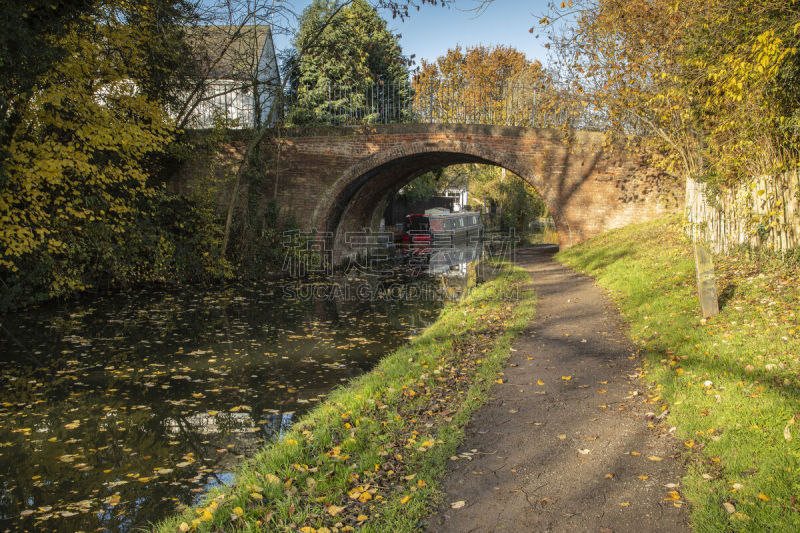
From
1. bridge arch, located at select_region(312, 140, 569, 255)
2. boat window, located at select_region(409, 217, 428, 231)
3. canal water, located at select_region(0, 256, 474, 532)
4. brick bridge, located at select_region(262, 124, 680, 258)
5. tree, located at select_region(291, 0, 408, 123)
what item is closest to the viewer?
canal water, located at select_region(0, 256, 474, 532)

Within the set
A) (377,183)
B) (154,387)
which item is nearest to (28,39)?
(154,387)

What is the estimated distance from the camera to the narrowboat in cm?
2920

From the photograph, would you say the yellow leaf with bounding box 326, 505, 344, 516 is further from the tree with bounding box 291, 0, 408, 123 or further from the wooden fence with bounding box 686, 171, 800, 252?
the tree with bounding box 291, 0, 408, 123

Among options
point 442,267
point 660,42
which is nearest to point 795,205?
point 660,42

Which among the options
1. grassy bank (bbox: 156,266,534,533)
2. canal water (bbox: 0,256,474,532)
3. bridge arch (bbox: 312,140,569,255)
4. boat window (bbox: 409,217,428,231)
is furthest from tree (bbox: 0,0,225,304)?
boat window (bbox: 409,217,428,231)

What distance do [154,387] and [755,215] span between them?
9145mm

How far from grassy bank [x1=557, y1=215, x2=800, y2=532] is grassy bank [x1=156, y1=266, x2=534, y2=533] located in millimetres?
1757

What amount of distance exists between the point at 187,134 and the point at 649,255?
13730 mm

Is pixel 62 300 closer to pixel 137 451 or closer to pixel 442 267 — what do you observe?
Result: pixel 137 451

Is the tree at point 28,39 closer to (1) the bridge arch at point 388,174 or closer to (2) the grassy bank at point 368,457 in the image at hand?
(2) the grassy bank at point 368,457

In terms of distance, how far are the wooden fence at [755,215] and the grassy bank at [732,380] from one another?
37cm

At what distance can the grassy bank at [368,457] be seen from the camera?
3.62 meters

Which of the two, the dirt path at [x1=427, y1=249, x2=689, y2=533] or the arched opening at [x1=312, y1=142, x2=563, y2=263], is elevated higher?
the arched opening at [x1=312, y1=142, x2=563, y2=263]

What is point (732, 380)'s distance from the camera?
5.00m
